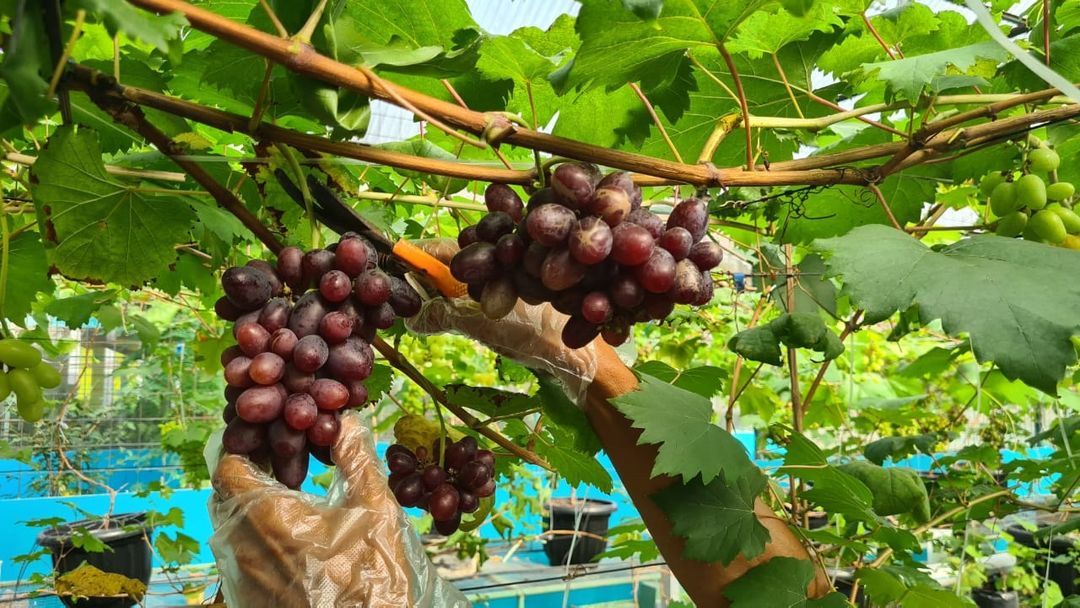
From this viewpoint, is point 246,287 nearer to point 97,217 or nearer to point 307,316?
point 307,316

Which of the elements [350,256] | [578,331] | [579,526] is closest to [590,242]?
[578,331]

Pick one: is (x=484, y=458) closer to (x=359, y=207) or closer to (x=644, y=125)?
(x=359, y=207)

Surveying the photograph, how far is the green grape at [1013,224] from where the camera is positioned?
1.08 meters

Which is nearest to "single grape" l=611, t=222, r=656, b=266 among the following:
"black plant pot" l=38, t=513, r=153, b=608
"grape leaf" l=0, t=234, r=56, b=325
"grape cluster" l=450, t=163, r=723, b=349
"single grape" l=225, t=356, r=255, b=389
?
"grape cluster" l=450, t=163, r=723, b=349

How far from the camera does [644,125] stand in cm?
103

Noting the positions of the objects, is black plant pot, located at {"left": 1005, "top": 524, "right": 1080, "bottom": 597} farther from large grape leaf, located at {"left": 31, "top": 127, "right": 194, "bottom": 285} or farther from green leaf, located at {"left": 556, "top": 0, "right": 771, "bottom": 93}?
large grape leaf, located at {"left": 31, "top": 127, "right": 194, "bottom": 285}

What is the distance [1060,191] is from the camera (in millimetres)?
1062

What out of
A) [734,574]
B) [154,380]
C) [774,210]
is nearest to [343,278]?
[734,574]

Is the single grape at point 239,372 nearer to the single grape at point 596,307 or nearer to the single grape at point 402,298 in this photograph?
the single grape at point 402,298

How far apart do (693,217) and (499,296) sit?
180 millimetres

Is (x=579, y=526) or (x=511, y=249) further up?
(x=511, y=249)

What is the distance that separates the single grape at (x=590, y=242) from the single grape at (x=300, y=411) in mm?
247

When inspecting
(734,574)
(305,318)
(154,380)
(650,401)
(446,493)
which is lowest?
(154,380)

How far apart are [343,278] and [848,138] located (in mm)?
1022
